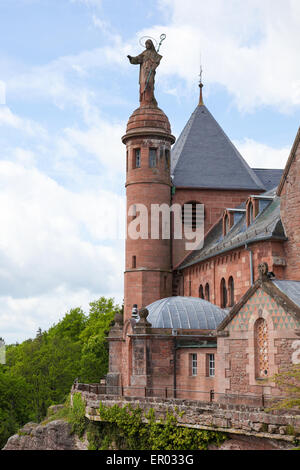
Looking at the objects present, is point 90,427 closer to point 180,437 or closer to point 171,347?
point 171,347

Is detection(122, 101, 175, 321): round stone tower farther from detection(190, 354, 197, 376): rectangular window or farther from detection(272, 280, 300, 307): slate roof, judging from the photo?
detection(272, 280, 300, 307): slate roof

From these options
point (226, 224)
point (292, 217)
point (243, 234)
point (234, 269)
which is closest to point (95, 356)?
point (226, 224)

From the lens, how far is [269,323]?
22438 mm

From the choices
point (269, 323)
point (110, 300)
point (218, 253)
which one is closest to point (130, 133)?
point (218, 253)

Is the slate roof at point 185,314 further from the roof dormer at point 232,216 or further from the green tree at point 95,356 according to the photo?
the green tree at point 95,356

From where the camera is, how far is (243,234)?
117ft

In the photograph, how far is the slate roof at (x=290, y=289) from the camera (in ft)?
75.0

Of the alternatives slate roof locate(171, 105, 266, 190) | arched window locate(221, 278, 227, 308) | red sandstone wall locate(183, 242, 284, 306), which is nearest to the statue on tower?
slate roof locate(171, 105, 266, 190)

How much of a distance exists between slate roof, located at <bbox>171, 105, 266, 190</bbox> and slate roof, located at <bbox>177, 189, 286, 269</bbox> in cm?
413

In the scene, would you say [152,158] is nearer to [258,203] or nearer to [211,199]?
[211,199]

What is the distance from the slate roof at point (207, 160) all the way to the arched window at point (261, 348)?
25.5m

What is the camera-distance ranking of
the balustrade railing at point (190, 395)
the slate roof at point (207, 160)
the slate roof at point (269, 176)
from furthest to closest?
the slate roof at point (269, 176) → the slate roof at point (207, 160) → the balustrade railing at point (190, 395)

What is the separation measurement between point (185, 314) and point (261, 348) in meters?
10.5

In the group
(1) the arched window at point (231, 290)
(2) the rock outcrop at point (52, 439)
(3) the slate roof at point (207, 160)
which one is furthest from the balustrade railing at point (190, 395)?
(3) the slate roof at point (207, 160)
